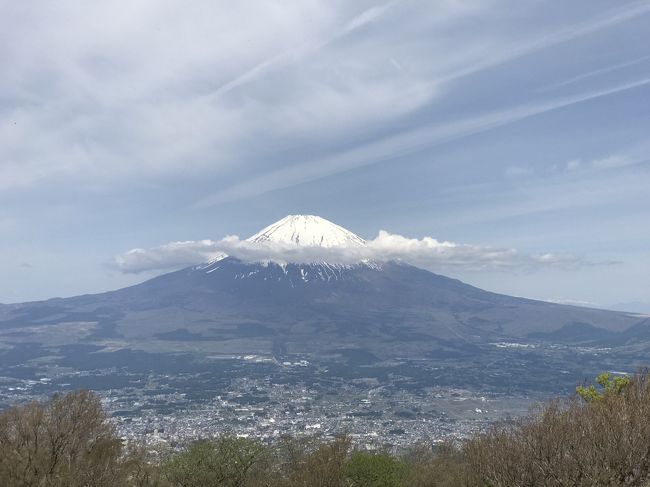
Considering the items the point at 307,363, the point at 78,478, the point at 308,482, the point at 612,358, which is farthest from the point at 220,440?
the point at 612,358

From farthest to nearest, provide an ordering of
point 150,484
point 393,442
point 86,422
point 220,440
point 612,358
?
1. point 612,358
2. point 393,442
3. point 220,440
4. point 86,422
5. point 150,484

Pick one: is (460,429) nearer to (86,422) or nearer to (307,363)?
(86,422)

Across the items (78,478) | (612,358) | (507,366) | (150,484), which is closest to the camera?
(78,478)

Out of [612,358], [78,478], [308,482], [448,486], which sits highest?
[78,478]

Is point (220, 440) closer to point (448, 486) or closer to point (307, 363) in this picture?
point (448, 486)

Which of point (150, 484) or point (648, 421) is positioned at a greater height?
point (648, 421)

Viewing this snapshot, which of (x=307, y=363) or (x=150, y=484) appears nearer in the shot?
(x=150, y=484)
